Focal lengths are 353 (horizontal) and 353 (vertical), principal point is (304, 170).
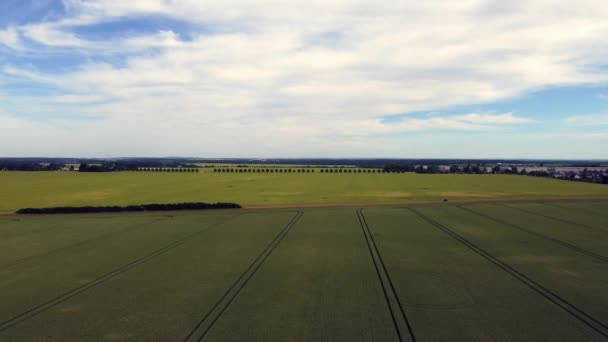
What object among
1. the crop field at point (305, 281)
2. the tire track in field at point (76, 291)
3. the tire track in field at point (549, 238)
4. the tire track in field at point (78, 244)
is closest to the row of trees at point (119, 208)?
the tire track in field at point (78, 244)

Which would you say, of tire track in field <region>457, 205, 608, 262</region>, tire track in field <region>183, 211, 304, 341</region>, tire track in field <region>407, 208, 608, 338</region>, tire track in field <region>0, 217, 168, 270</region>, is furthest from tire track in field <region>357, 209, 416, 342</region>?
tire track in field <region>0, 217, 168, 270</region>

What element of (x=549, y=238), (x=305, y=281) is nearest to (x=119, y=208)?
(x=305, y=281)

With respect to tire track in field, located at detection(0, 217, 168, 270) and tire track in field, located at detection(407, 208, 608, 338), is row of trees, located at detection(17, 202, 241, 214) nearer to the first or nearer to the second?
tire track in field, located at detection(0, 217, 168, 270)

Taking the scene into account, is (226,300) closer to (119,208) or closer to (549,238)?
(549,238)

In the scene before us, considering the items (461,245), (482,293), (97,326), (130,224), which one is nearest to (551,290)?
(482,293)

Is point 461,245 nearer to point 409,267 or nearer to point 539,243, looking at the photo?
point 539,243

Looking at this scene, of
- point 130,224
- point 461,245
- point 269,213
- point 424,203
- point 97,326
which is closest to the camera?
point 97,326

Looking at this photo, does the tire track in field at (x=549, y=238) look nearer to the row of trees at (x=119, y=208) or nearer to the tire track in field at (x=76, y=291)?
the tire track in field at (x=76, y=291)
